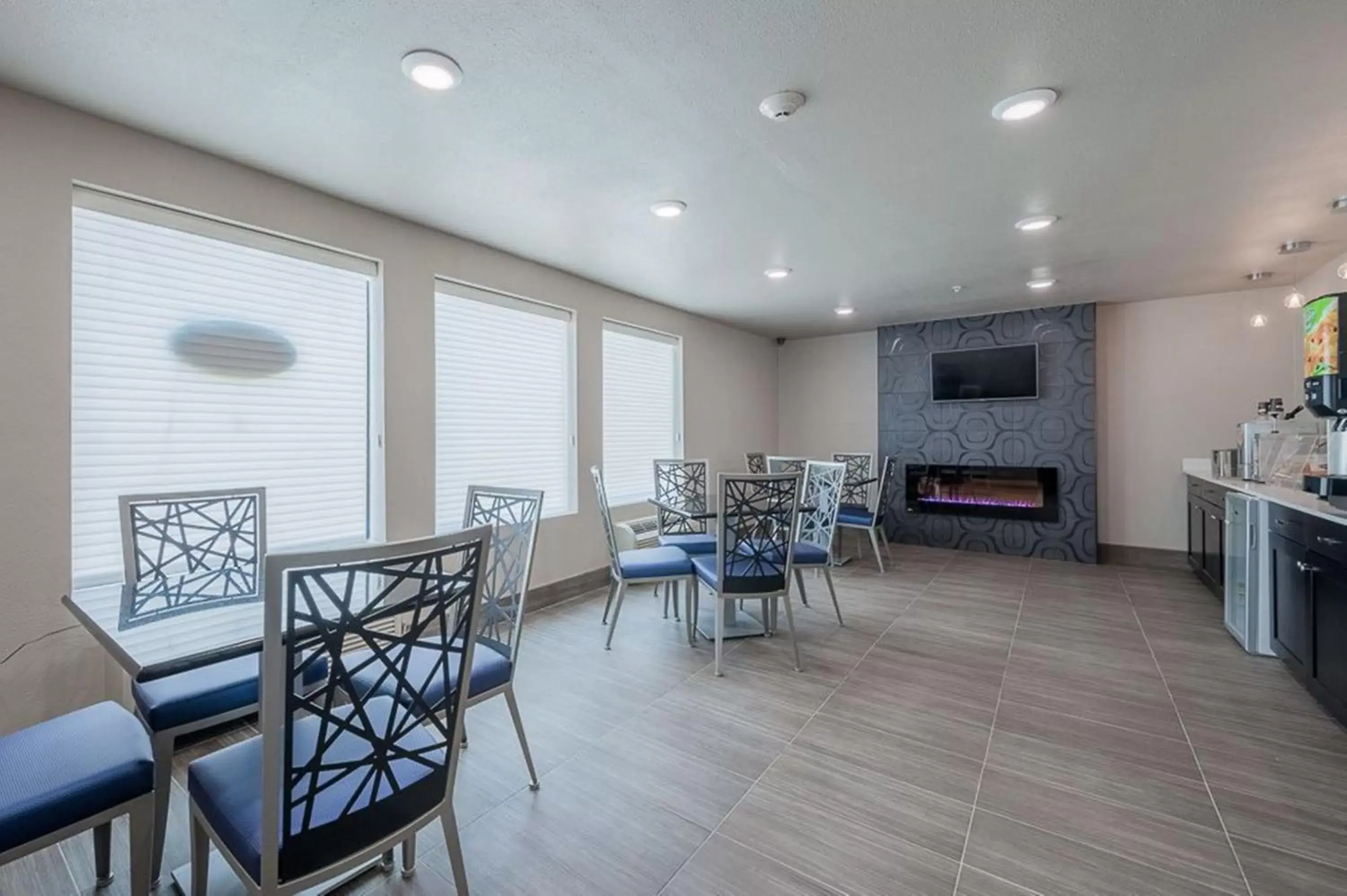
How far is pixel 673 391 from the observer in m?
5.78

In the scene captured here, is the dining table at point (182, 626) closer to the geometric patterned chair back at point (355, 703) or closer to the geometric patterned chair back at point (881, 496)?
the geometric patterned chair back at point (355, 703)

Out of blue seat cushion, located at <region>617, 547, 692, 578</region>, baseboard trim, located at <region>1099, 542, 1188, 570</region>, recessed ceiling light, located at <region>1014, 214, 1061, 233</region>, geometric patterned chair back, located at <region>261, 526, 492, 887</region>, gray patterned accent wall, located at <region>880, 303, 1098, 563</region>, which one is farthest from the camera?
gray patterned accent wall, located at <region>880, 303, 1098, 563</region>

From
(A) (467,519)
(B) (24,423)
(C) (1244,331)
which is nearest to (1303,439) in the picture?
(C) (1244,331)

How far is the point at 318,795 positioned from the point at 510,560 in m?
1.14

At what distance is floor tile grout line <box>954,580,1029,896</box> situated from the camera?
1.68 metres

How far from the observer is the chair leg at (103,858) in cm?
164

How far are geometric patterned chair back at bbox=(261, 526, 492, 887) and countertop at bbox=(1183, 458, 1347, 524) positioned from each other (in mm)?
3296

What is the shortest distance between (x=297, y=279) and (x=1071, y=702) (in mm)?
4366

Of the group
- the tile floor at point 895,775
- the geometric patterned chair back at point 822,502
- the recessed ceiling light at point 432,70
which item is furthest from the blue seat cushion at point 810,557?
the recessed ceiling light at point 432,70

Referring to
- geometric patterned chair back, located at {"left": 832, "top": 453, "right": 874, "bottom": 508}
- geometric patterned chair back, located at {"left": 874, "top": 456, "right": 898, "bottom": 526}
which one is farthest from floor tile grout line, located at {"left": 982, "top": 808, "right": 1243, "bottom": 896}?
geometric patterned chair back, located at {"left": 832, "top": 453, "right": 874, "bottom": 508}

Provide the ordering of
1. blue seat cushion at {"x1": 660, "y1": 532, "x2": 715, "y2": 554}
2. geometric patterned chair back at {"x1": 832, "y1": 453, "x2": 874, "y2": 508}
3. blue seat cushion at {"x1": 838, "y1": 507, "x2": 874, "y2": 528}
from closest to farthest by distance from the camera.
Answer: blue seat cushion at {"x1": 660, "y1": 532, "x2": 715, "y2": 554} → blue seat cushion at {"x1": 838, "y1": 507, "x2": 874, "y2": 528} → geometric patterned chair back at {"x1": 832, "y1": 453, "x2": 874, "y2": 508}

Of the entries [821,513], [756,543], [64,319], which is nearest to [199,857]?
[64,319]

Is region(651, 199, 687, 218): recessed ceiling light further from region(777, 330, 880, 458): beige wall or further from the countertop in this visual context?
region(777, 330, 880, 458): beige wall

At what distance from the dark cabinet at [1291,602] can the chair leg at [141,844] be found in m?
4.34
